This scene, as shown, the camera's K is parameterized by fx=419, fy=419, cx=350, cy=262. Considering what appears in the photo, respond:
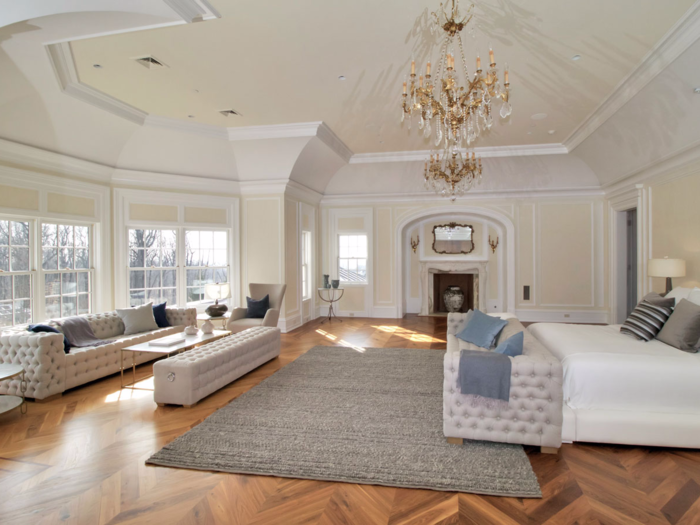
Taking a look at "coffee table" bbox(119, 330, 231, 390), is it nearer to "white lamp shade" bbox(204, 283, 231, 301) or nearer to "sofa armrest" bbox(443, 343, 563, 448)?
"white lamp shade" bbox(204, 283, 231, 301)

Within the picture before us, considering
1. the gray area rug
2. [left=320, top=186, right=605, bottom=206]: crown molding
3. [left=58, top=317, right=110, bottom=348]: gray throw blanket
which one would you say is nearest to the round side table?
[left=320, top=186, right=605, bottom=206]: crown molding

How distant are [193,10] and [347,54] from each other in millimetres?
1570

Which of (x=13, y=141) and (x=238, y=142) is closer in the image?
(x=13, y=141)

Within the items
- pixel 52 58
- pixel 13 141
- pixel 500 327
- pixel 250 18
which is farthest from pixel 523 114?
pixel 13 141

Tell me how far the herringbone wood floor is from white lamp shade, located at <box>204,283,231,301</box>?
12.0ft

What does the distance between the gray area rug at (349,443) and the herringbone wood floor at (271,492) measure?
0.10 meters

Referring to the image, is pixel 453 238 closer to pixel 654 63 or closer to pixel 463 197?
pixel 463 197

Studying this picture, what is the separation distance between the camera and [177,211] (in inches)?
289

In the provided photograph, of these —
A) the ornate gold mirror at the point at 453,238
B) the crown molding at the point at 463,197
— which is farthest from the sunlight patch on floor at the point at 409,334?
the crown molding at the point at 463,197

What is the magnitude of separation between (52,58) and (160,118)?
6.67 feet

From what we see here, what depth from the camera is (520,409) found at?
9.90 ft

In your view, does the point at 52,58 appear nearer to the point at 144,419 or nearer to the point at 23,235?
the point at 23,235

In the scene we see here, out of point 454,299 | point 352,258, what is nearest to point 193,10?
point 352,258

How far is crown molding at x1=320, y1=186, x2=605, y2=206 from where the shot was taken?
8.63 meters
